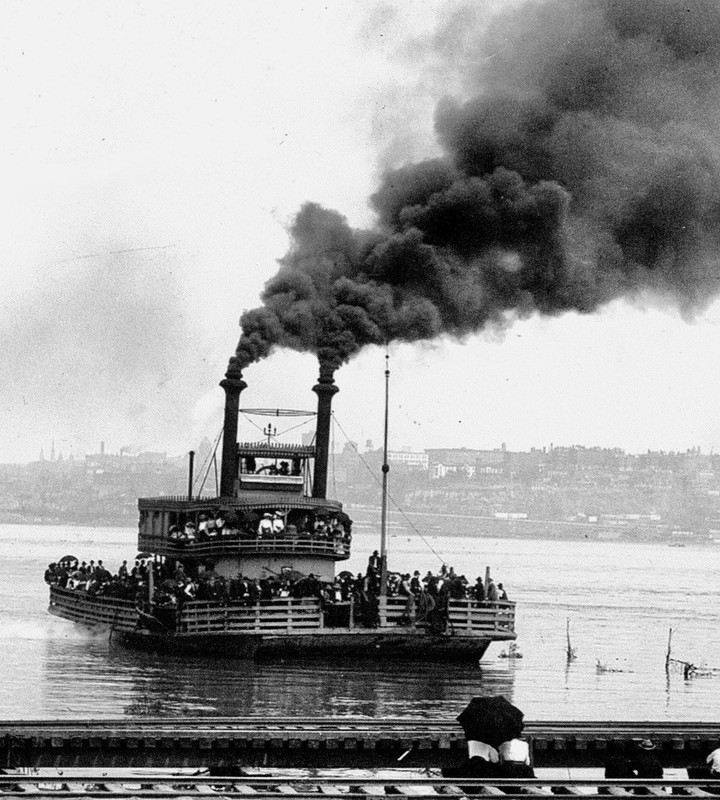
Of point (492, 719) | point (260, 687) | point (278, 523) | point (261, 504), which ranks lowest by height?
point (260, 687)

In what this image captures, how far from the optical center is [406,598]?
4022cm

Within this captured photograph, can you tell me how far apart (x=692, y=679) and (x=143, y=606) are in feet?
55.8

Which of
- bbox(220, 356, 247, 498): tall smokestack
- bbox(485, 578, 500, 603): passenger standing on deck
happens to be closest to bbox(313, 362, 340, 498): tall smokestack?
bbox(220, 356, 247, 498): tall smokestack

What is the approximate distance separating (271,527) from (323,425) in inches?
216

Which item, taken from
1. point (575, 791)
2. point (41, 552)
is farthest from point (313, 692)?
point (41, 552)

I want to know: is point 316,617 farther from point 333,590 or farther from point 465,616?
point 465,616

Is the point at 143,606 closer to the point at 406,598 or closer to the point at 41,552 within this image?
the point at 406,598

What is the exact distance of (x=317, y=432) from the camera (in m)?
47.8

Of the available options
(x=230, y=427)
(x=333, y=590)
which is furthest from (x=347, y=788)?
(x=230, y=427)

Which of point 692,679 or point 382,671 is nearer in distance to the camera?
point 382,671

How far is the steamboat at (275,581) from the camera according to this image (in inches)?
1587

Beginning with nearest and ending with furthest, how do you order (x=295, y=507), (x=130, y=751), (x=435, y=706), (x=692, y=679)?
(x=130, y=751)
(x=435, y=706)
(x=295, y=507)
(x=692, y=679)

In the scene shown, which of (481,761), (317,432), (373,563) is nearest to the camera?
(481,761)

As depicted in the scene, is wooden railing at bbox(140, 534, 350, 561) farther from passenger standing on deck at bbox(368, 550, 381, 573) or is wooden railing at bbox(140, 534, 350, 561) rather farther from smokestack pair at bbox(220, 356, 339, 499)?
smokestack pair at bbox(220, 356, 339, 499)
